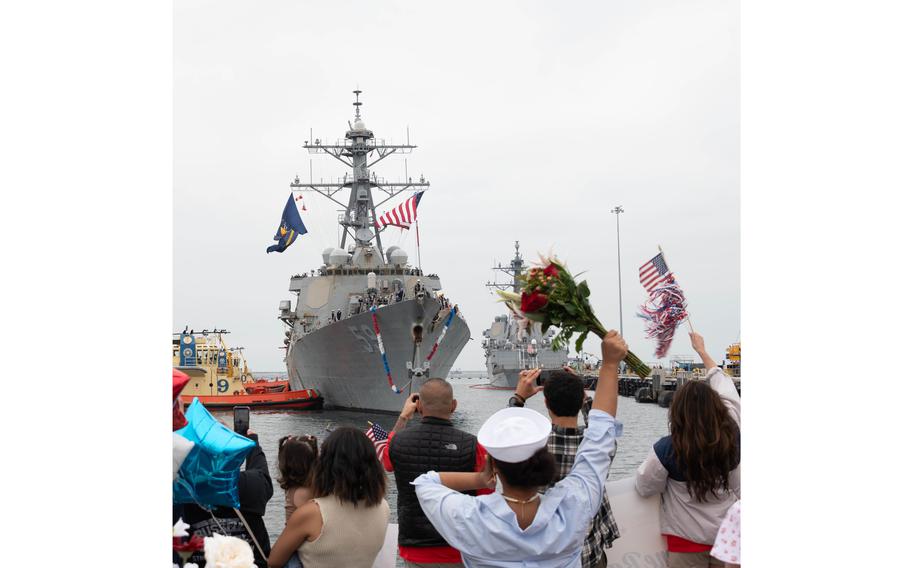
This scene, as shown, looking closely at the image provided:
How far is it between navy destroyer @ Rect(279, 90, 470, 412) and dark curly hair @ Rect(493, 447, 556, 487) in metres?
23.1

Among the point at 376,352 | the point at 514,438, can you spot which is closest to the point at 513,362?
the point at 376,352

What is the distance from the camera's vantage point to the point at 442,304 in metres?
30.6

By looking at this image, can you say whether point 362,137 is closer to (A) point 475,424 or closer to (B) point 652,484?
(A) point 475,424

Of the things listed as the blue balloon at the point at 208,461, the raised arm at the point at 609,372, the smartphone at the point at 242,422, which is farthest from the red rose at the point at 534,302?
the smartphone at the point at 242,422

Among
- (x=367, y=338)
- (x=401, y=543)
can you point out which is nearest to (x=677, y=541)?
(x=401, y=543)

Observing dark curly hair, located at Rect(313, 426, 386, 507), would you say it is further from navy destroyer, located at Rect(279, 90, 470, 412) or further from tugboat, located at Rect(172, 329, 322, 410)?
tugboat, located at Rect(172, 329, 322, 410)

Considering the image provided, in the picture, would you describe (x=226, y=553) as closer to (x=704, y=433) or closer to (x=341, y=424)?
(x=704, y=433)

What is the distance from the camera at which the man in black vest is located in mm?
3414

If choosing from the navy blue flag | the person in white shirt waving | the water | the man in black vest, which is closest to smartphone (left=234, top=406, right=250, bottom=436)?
the man in black vest

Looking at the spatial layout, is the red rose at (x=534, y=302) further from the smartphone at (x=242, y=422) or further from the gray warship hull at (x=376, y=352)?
the gray warship hull at (x=376, y=352)

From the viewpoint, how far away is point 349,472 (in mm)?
3115

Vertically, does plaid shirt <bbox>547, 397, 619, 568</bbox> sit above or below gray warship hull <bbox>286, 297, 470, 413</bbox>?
above

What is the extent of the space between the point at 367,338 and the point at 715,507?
27.0 metres

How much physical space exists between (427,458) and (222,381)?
37378mm
